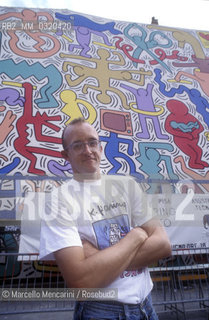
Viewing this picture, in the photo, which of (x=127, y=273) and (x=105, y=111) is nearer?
(x=127, y=273)

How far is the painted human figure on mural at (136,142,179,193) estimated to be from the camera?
592 centimetres

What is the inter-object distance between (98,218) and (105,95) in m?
6.16

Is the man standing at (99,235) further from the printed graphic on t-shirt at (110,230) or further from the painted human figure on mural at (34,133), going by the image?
the painted human figure on mural at (34,133)

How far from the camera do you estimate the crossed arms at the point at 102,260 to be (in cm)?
97

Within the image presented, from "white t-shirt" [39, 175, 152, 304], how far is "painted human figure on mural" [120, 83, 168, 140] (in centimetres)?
535

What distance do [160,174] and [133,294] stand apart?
4976 millimetres

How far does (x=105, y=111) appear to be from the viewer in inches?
262

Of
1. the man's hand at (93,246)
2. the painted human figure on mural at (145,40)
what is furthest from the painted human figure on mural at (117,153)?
the man's hand at (93,246)

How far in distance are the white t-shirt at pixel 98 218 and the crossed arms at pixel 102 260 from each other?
0.04 metres

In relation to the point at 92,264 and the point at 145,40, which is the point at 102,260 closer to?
the point at 92,264

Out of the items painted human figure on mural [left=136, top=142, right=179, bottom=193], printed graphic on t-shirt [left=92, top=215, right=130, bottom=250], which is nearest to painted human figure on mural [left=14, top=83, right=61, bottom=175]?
painted human figure on mural [left=136, top=142, right=179, bottom=193]

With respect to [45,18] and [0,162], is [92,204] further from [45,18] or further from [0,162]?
[45,18]

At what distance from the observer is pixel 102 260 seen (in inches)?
39.1

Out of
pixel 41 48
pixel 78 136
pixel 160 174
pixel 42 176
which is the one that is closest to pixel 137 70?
pixel 41 48
